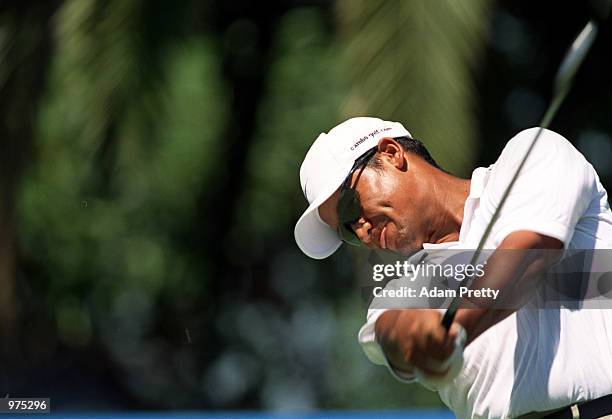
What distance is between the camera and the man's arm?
1128 millimetres

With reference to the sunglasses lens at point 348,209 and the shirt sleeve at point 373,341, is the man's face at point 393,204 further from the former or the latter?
the shirt sleeve at point 373,341

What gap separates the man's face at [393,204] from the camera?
1.51 metres

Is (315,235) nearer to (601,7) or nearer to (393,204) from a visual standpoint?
(393,204)

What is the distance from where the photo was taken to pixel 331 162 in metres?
1.58

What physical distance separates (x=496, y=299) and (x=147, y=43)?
254 cm

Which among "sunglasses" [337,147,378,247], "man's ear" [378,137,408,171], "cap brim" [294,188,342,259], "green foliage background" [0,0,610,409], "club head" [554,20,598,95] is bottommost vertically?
"green foliage background" [0,0,610,409]

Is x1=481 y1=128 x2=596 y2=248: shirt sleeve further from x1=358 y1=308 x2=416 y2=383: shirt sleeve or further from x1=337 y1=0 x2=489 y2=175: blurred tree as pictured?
x1=337 y1=0 x2=489 y2=175: blurred tree

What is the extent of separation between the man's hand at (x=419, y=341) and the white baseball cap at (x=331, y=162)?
1.40 feet

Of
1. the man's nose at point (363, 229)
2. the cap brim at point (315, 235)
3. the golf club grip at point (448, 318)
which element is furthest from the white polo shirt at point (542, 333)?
the cap brim at point (315, 235)

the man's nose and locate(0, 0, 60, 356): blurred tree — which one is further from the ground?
the man's nose

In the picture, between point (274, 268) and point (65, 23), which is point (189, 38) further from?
point (274, 268)

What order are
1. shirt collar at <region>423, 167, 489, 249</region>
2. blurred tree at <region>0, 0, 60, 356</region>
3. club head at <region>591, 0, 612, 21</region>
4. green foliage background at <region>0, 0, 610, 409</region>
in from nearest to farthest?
club head at <region>591, 0, 612, 21</region>
shirt collar at <region>423, 167, 489, 249</region>
green foliage background at <region>0, 0, 610, 409</region>
blurred tree at <region>0, 0, 60, 356</region>

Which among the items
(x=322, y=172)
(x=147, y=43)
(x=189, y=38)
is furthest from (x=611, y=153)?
(x=322, y=172)

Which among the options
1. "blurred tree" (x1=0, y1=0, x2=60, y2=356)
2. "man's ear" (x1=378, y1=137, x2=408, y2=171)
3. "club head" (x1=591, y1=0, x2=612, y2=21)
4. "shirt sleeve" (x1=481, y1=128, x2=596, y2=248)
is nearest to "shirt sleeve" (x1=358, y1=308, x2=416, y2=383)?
"shirt sleeve" (x1=481, y1=128, x2=596, y2=248)
